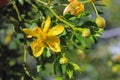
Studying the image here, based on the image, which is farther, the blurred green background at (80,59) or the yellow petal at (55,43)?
the blurred green background at (80,59)

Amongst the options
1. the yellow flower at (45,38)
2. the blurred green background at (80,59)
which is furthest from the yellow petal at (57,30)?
the blurred green background at (80,59)

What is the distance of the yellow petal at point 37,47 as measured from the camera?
2.98 feet

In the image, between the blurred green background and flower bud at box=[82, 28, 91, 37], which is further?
the blurred green background

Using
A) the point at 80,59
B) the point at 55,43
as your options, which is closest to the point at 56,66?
the point at 55,43

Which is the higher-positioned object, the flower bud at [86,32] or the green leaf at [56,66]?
the flower bud at [86,32]

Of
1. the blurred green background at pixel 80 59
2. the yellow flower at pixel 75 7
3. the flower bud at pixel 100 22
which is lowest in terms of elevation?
the blurred green background at pixel 80 59

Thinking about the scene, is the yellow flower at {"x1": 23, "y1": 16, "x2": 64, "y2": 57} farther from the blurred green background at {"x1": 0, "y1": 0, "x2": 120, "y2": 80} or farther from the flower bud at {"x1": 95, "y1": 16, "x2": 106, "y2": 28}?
the blurred green background at {"x1": 0, "y1": 0, "x2": 120, "y2": 80}

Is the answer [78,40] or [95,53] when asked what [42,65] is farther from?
[95,53]

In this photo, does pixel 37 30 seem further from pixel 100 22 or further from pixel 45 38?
pixel 100 22

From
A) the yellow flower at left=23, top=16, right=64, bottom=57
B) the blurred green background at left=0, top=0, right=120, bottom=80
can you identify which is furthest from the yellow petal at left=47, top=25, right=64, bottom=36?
the blurred green background at left=0, top=0, right=120, bottom=80

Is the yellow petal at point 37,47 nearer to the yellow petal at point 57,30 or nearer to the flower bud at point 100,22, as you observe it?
the yellow petal at point 57,30

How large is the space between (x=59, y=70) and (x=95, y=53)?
84.8 inches

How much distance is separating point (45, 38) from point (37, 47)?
33 mm

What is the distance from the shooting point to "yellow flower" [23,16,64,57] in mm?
906
